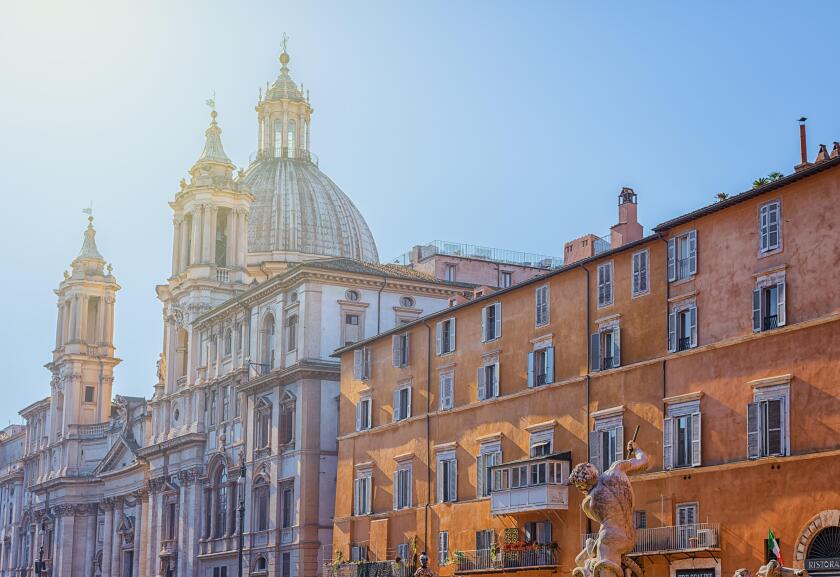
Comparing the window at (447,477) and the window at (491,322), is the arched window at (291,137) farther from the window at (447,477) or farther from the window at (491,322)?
the window at (491,322)

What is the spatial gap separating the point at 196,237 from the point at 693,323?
166ft

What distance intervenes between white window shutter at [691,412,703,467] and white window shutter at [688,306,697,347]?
2392 mm

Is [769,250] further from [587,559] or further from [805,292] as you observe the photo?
[587,559]

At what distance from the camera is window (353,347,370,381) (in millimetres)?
68938

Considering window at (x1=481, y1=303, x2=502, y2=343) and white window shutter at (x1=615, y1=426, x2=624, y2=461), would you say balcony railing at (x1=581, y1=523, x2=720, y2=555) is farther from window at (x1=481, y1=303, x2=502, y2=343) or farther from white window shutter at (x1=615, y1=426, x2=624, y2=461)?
window at (x1=481, y1=303, x2=502, y2=343)

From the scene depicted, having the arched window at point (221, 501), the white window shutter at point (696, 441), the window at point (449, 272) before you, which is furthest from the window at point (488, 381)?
the window at point (449, 272)

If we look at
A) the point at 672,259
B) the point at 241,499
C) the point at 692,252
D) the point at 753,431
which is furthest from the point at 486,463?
the point at 241,499

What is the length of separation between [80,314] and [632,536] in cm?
10288

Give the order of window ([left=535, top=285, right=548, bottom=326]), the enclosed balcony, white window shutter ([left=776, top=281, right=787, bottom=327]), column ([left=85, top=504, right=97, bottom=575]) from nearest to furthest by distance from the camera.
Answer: white window shutter ([left=776, top=281, right=787, bottom=327]), the enclosed balcony, window ([left=535, top=285, right=548, bottom=326]), column ([left=85, top=504, right=97, bottom=575])

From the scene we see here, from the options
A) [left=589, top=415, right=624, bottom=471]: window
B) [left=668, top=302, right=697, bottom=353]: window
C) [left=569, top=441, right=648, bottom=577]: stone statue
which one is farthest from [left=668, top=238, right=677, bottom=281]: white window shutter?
[left=569, top=441, right=648, bottom=577]: stone statue

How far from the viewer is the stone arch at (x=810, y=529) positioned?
4069cm

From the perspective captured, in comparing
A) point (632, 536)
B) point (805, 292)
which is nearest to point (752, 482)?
point (805, 292)

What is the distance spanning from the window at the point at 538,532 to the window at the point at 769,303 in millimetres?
12944

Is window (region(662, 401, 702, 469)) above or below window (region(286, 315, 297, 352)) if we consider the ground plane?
below
